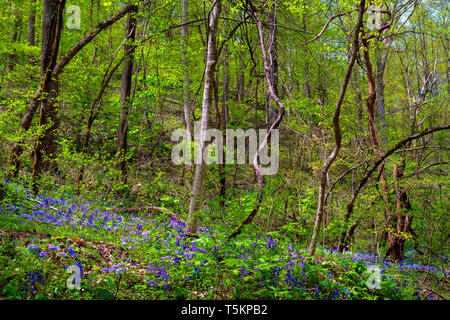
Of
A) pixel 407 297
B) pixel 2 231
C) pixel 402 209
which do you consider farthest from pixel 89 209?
pixel 402 209

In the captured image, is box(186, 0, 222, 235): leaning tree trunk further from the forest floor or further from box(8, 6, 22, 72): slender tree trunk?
box(8, 6, 22, 72): slender tree trunk

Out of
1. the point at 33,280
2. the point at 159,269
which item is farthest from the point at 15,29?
the point at 159,269

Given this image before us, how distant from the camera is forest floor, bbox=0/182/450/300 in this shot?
281 cm

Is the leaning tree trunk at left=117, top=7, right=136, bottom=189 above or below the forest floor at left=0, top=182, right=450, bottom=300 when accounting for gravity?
above

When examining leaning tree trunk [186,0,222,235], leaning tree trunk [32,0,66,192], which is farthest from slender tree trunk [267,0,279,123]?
leaning tree trunk [32,0,66,192]

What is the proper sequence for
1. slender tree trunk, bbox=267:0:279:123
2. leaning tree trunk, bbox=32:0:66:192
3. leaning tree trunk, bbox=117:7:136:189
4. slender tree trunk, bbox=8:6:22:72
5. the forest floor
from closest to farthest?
the forest floor, slender tree trunk, bbox=267:0:279:123, leaning tree trunk, bbox=32:0:66:192, leaning tree trunk, bbox=117:7:136:189, slender tree trunk, bbox=8:6:22:72

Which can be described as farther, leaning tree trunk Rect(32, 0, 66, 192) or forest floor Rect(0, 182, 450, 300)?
leaning tree trunk Rect(32, 0, 66, 192)

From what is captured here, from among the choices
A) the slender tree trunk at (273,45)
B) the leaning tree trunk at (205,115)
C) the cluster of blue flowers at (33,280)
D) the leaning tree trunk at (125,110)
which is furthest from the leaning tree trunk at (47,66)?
the slender tree trunk at (273,45)

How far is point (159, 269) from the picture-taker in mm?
3352

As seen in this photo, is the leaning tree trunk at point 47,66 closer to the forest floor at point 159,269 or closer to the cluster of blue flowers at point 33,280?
the forest floor at point 159,269

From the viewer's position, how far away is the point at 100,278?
3.17m

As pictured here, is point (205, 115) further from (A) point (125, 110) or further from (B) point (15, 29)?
(B) point (15, 29)
